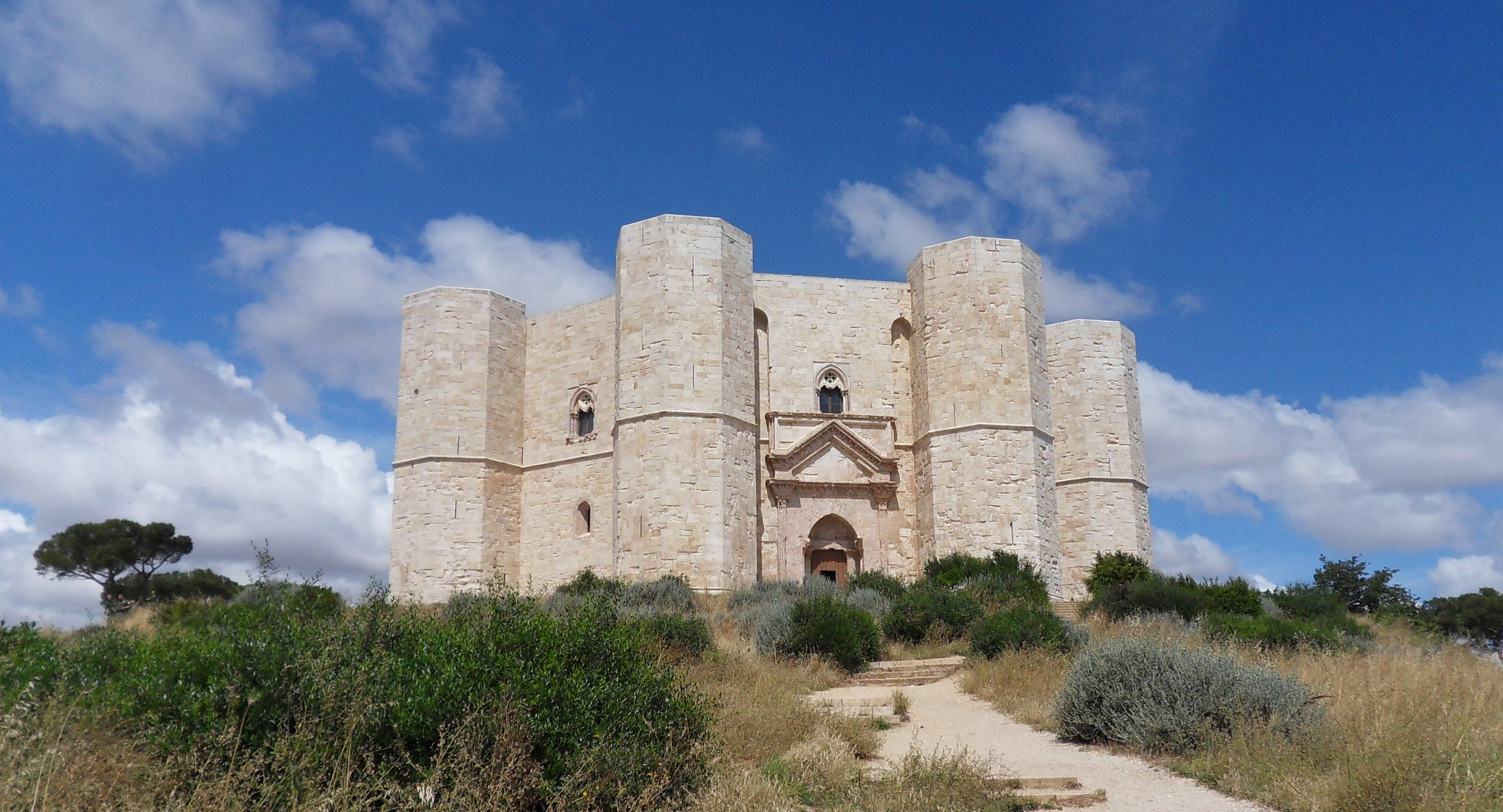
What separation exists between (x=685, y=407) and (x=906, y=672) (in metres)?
8.59

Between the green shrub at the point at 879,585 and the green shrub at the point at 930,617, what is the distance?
Result: 1.76m

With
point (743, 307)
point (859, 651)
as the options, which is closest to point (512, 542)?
point (743, 307)

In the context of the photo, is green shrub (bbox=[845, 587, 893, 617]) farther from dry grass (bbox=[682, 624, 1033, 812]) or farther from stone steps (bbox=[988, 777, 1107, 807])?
stone steps (bbox=[988, 777, 1107, 807])

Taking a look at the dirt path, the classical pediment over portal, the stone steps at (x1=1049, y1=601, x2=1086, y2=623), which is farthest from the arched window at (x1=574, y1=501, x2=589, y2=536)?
the dirt path

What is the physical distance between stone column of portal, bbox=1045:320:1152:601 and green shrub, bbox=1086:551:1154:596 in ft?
8.96

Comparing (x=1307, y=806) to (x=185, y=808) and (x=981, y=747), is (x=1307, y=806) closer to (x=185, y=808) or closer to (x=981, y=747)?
(x=981, y=747)

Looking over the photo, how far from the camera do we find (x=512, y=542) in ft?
72.3

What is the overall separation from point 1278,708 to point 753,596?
10.4 m

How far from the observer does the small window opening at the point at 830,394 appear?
21266mm

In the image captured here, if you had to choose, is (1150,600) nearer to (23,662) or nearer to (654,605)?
(654,605)

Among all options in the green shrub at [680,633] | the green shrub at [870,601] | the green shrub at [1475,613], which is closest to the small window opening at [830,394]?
the green shrub at [870,601]

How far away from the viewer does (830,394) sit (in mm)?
21438

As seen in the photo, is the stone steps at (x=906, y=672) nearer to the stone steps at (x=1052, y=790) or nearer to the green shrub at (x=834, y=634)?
the green shrub at (x=834, y=634)

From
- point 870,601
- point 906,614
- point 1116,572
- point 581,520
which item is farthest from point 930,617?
point 581,520
